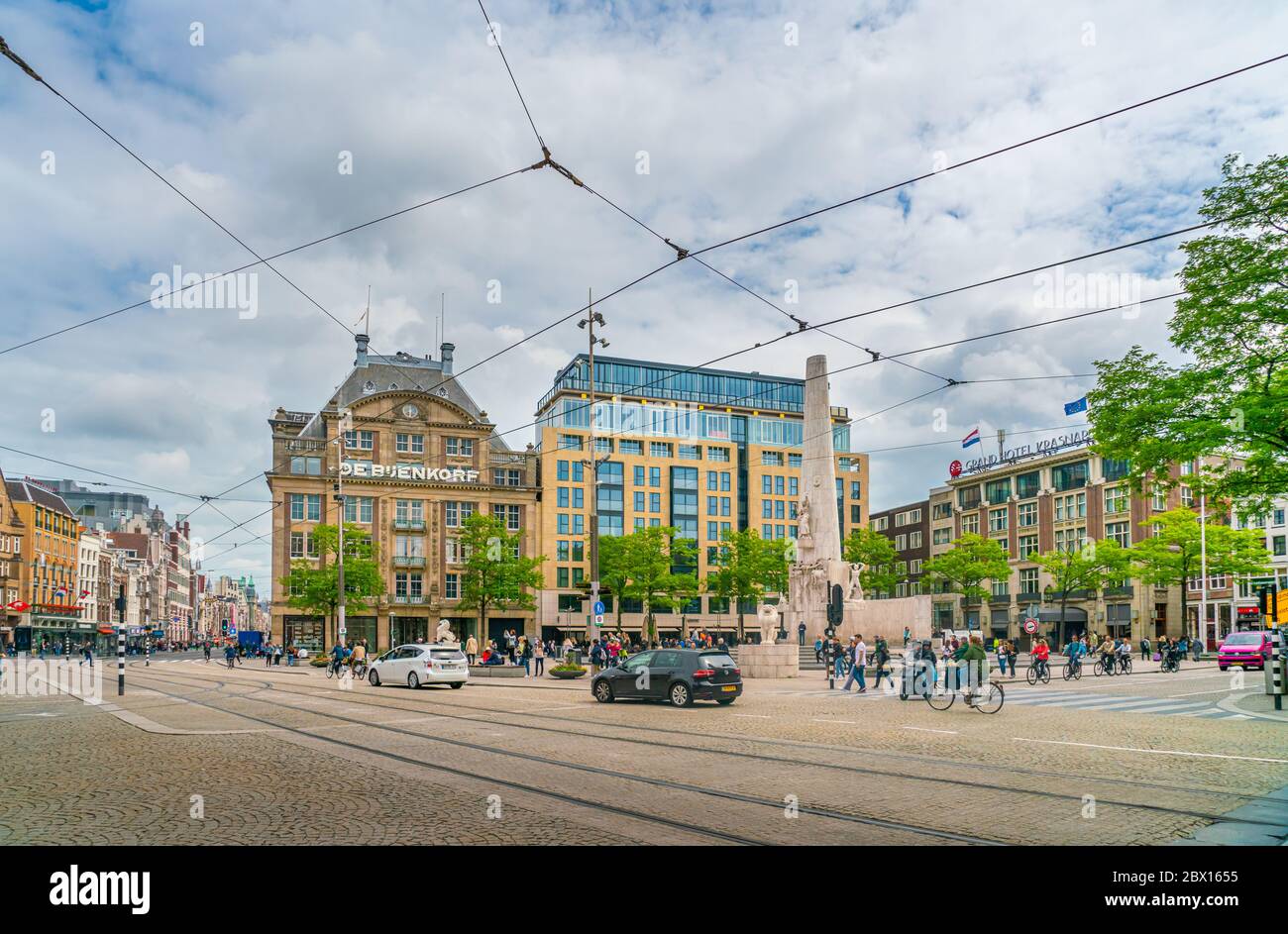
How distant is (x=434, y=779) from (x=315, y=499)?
68170 millimetres

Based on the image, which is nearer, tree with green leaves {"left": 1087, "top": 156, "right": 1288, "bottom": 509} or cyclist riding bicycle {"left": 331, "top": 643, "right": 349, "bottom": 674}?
tree with green leaves {"left": 1087, "top": 156, "right": 1288, "bottom": 509}

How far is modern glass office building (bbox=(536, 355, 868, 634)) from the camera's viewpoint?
8788cm

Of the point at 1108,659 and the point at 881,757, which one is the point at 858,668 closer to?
the point at 881,757

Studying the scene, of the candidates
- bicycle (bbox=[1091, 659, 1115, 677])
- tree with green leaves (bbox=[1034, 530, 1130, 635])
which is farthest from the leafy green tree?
bicycle (bbox=[1091, 659, 1115, 677])

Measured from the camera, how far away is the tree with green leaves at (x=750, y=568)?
77000 millimetres

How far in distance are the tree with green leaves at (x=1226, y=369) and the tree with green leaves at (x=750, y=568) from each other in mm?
53122

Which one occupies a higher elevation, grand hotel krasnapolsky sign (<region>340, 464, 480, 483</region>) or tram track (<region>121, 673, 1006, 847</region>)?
grand hotel krasnapolsky sign (<region>340, 464, 480, 483</region>)

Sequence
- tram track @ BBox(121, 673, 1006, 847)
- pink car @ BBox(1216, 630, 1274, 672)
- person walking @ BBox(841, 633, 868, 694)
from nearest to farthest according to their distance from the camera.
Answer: tram track @ BBox(121, 673, 1006, 847) < person walking @ BBox(841, 633, 868, 694) < pink car @ BBox(1216, 630, 1274, 672)

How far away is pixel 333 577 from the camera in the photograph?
207ft

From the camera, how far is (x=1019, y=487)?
91.9 metres

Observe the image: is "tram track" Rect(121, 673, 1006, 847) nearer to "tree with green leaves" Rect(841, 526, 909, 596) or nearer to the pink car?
the pink car

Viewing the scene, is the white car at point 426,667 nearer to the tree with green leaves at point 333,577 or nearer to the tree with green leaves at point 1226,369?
the tree with green leaves at point 1226,369

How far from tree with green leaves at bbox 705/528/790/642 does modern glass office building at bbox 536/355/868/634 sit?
14.2 feet
